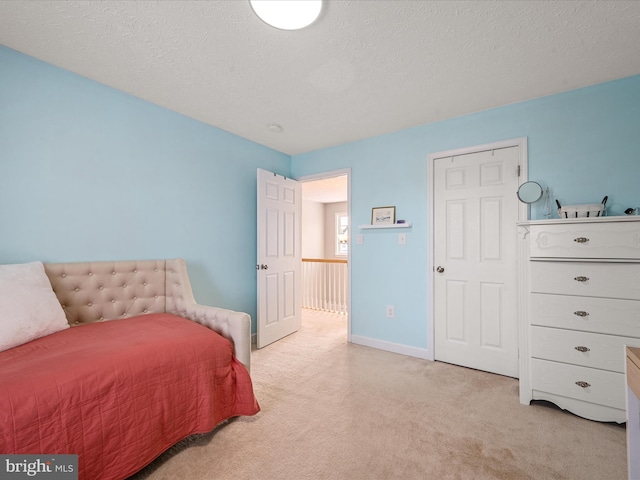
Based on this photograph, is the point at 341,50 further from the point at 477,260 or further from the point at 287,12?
the point at 477,260

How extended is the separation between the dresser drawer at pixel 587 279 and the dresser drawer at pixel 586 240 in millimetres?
70

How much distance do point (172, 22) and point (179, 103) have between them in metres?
1.00

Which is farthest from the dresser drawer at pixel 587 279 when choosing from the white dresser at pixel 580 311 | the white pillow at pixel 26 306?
the white pillow at pixel 26 306

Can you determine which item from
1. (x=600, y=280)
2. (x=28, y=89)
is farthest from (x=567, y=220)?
(x=28, y=89)

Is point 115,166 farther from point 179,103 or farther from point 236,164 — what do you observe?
point 236,164

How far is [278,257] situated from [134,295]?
151cm

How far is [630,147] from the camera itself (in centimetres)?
204

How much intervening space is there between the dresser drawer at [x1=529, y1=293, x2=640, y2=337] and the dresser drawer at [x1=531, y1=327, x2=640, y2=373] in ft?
0.13

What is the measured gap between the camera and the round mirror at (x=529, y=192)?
2250mm

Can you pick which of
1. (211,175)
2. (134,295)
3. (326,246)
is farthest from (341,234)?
(134,295)

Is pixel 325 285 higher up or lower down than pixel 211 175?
lower down

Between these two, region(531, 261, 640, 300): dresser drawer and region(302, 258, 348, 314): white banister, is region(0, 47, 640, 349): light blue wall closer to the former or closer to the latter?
region(531, 261, 640, 300): dresser drawer

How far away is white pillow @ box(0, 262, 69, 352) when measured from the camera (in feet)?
4.75

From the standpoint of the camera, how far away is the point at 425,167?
2.87m
